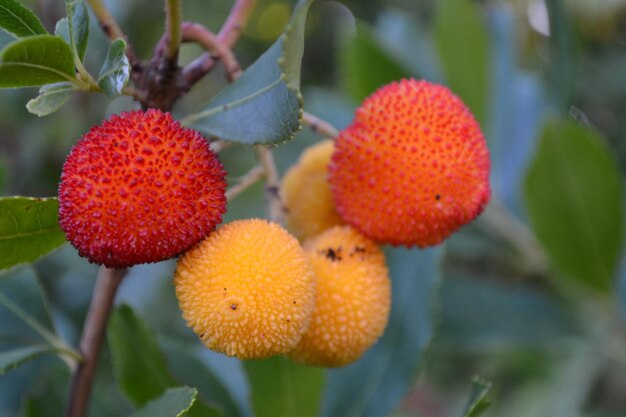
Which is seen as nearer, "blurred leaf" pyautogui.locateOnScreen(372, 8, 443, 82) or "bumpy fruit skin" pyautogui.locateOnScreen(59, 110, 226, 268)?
"bumpy fruit skin" pyautogui.locateOnScreen(59, 110, 226, 268)

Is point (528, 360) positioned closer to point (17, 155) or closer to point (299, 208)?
point (299, 208)

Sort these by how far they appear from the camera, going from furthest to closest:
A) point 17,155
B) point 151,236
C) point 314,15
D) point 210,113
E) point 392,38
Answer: point 314,15
point 17,155
point 392,38
point 210,113
point 151,236

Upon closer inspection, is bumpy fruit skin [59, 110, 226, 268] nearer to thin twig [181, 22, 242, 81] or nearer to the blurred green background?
thin twig [181, 22, 242, 81]

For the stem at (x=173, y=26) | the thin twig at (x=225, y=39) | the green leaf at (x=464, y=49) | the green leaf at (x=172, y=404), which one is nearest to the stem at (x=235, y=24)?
the thin twig at (x=225, y=39)

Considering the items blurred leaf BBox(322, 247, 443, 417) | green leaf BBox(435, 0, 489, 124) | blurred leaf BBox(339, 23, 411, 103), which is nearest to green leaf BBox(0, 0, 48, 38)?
blurred leaf BBox(322, 247, 443, 417)

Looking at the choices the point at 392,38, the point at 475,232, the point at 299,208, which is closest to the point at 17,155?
the point at 392,38

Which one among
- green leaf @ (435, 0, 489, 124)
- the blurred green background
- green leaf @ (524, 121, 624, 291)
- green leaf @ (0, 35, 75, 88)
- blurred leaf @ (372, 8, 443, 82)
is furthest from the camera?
blurred leaf @ (372, 8, 443, 82)

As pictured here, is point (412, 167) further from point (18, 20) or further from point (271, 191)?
point (18, 20)

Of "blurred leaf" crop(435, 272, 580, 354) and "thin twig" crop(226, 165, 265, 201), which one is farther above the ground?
"thin twig" crop(226, 165, 265, 201)
